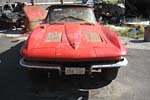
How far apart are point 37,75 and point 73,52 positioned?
99 centimetres

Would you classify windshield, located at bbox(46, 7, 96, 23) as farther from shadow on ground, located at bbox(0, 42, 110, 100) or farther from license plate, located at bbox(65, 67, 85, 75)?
license plate, located at bbox(65, 67, 85, 75)

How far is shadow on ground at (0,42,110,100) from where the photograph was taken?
20.1 feet

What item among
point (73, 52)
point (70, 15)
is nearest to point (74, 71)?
point (73, 52)

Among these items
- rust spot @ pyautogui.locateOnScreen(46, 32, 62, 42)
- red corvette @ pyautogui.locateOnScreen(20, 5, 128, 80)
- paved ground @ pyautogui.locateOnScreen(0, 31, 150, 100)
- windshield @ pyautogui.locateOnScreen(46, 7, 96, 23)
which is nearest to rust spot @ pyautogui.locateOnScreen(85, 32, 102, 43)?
red corvette @ pyautogui.locateOnScreen(20, 5, 128, 80)

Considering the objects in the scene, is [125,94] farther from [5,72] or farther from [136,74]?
[5,72]

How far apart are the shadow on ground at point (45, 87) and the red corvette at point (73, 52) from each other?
1.09 ft

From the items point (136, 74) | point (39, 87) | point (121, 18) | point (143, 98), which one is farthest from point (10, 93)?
point (121, 18)

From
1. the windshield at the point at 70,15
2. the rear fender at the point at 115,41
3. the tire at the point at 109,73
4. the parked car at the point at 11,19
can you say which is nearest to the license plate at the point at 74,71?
the tire at the point at 109,73

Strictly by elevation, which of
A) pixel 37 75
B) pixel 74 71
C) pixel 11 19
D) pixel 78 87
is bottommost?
pixel 11 19

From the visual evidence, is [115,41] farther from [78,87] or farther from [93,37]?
[78,87]

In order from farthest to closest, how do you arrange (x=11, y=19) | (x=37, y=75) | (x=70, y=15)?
(x=11, y=19), (x=70, y=15), (x=37, y=75)

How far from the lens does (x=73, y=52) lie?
5.84 m

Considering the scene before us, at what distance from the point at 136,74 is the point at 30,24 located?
7.55m

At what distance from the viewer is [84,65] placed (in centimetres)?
586
